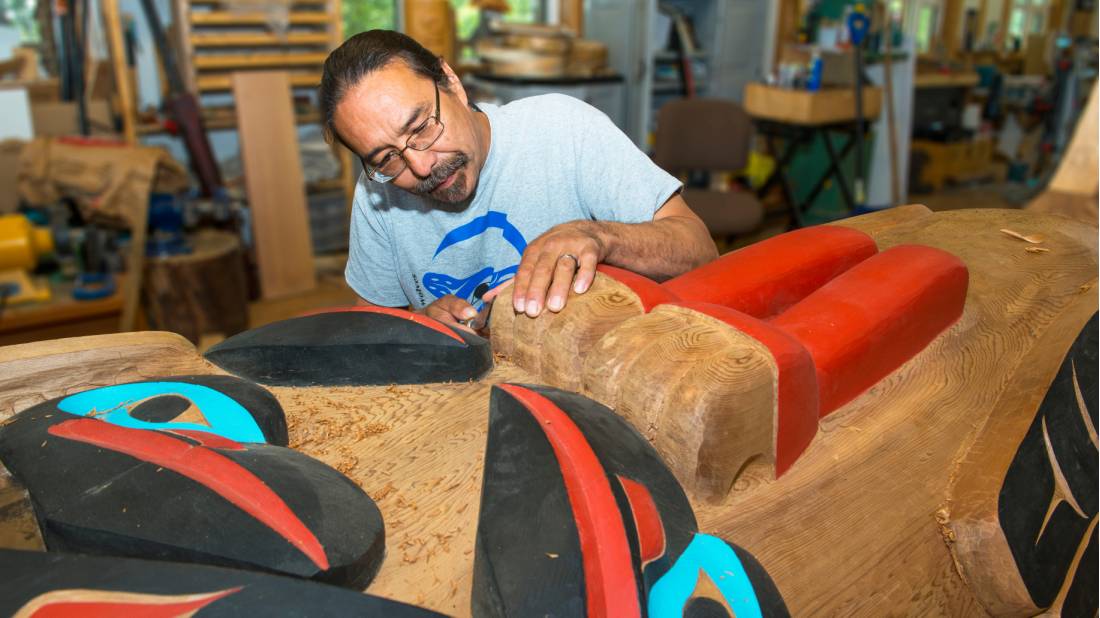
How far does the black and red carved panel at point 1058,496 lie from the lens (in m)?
1.11

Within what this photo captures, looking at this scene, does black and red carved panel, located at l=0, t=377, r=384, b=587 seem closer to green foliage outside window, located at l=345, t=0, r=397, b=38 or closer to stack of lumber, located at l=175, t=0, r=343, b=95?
stack of lumber, located at l=175, t=0, r=343, b=95

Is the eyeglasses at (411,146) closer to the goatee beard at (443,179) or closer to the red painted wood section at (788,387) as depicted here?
the goatee beard at (443,179)

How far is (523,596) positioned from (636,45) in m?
5.34

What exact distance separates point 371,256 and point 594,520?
1246 millimetres

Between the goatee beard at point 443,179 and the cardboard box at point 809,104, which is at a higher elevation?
the goatee beard at point 443,179

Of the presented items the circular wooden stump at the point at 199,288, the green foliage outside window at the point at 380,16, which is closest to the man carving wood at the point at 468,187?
the circular wooden stump at the point at 199,288

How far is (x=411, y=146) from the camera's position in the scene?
1.42 m

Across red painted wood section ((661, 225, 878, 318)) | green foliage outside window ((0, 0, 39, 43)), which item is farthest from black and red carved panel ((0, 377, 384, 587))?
green foliage outside window ((0, 0, 39, 43))

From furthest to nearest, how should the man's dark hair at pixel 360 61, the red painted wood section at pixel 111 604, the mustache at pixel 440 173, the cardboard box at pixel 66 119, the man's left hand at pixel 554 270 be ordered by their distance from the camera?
1. the cardboard box at pixel 66 119
2. the mustache at pixel 440 173
3. the man's dark hair at pixel 360 61
4. the man's left hand at pixel 554 270
5. the red painted wood section at pixel 111 604

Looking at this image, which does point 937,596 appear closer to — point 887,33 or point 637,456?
point 637,456

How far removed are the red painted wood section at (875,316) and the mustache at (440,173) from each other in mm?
673

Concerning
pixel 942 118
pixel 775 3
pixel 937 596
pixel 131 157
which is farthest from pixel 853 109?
pixel 937 596

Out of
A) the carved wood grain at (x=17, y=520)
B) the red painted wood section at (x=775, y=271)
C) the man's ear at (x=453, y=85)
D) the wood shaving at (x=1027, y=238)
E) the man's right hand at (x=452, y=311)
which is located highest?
the man's ear at (x=453, y=85)

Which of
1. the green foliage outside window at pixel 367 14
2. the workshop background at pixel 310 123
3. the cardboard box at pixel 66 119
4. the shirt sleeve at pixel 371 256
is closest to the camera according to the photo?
the shirt sleeve at pixel 371 256
